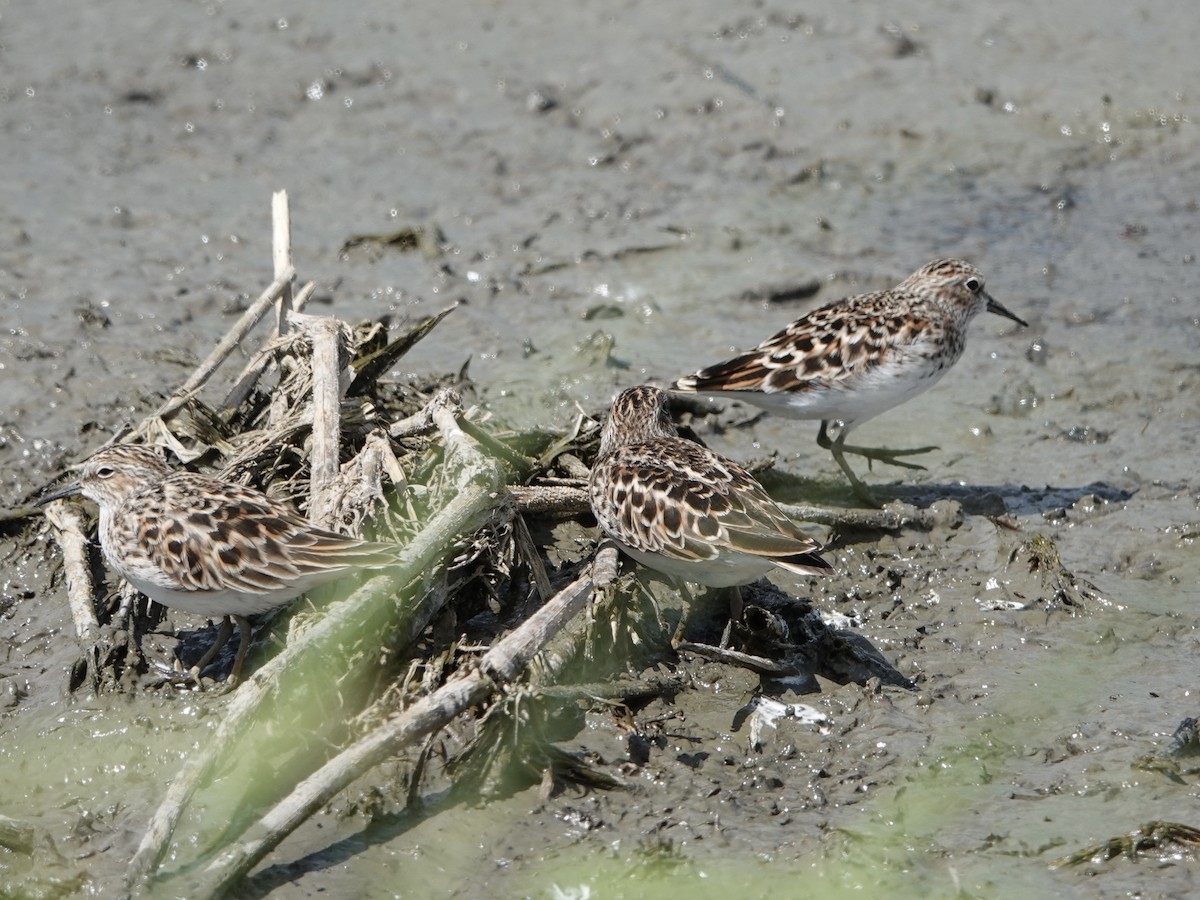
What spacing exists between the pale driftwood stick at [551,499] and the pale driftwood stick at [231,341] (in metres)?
2.12

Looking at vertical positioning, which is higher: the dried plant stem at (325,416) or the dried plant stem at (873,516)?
Answer: the dried plant stem at (325,416)

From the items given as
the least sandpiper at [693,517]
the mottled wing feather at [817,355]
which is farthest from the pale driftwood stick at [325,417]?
the mottled wing feather at [817,355]

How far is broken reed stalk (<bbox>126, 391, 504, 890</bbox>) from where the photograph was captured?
20.1 ft

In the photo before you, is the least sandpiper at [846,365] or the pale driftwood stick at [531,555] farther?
the least sandpiper at [846,365]

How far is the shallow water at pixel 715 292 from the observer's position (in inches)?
267

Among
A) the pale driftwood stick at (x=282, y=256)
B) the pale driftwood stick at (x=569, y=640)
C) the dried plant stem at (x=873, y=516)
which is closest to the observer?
the pale driftwood stick at (x=569, y=640)

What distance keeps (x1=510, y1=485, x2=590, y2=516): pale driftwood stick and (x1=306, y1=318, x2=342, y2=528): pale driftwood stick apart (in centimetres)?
101

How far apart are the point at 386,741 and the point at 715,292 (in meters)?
6.23

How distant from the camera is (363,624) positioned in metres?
7.15

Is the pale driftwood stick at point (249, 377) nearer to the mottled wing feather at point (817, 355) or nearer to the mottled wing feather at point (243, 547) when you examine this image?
the mottled wing feather at point (243, 547)

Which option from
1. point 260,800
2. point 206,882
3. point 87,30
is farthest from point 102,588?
point 87,30

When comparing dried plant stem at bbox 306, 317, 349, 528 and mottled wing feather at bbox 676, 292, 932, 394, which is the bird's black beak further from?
dried plant stem at bbox 306, 317, 349, 528

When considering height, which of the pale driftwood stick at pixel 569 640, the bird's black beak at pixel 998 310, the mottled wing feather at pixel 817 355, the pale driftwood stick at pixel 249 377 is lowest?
the pale driftwood stick at pixel 569 640

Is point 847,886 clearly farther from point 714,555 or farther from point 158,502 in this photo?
point 158,502
